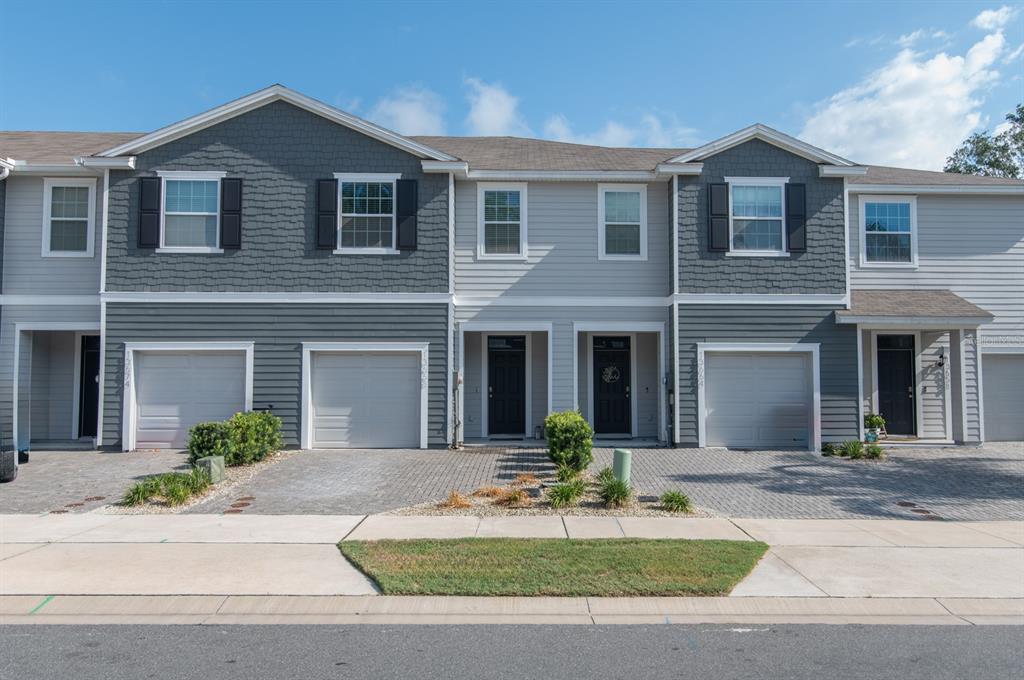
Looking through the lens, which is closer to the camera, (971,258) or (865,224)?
(865,224)

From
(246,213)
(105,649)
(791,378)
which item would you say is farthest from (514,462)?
(105,649)

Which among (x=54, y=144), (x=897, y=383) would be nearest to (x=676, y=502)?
(x=897, y=383)

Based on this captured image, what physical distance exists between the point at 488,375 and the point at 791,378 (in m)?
6.73

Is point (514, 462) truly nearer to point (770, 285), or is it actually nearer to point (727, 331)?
point (727, 331)

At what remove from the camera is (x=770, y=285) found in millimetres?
15367

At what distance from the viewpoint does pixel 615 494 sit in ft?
32.2

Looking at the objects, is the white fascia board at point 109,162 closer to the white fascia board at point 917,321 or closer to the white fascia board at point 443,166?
the white fascia board at point 443,166

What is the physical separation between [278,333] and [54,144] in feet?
26.3

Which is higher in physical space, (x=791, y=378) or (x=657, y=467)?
(x=791, y=378)

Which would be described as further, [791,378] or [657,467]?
[791,378]

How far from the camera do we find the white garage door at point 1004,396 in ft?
55.0

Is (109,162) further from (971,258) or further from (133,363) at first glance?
(971,258)

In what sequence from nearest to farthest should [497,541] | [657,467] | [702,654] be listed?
[702,654] → [497,541] → [657,467]

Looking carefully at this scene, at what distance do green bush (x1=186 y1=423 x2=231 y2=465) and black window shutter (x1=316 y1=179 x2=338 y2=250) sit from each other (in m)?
4.52
